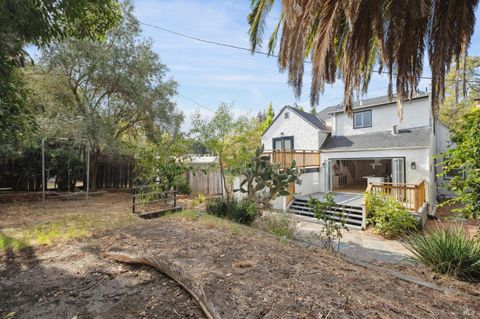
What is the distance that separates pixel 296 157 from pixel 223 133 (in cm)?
584

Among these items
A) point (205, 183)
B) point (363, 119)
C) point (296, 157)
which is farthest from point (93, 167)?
point (363, 119)

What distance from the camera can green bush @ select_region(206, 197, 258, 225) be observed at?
248 inches

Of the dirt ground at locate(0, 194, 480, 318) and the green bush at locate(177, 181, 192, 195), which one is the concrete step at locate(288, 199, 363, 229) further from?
the dirt ground at locate(0, 194, 480, 318)

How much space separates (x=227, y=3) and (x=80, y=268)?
5996mm

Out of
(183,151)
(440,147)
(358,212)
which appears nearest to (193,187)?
(183,151)

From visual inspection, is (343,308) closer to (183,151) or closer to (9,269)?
(9,269)

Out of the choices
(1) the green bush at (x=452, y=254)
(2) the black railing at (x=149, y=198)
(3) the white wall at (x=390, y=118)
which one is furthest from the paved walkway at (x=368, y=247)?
(3) the white wall at (x=390, y=118)

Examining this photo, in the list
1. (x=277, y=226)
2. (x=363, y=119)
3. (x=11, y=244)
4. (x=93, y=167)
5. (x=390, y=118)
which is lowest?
(x=277, y=226)

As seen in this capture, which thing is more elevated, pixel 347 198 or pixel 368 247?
pixel 347 198

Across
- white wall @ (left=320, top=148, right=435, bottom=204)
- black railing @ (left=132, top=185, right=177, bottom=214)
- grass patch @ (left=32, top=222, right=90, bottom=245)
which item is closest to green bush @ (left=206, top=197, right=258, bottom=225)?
black railing @ (left=132, top=185, right=177, bottom=214)

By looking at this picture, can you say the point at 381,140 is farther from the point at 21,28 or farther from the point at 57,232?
the point at 21,28

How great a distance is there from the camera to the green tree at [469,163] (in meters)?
3.20

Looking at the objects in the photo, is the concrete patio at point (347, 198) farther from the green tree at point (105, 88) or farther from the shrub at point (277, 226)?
the green tree at point (105, 88)

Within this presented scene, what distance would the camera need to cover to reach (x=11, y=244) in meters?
4.03
